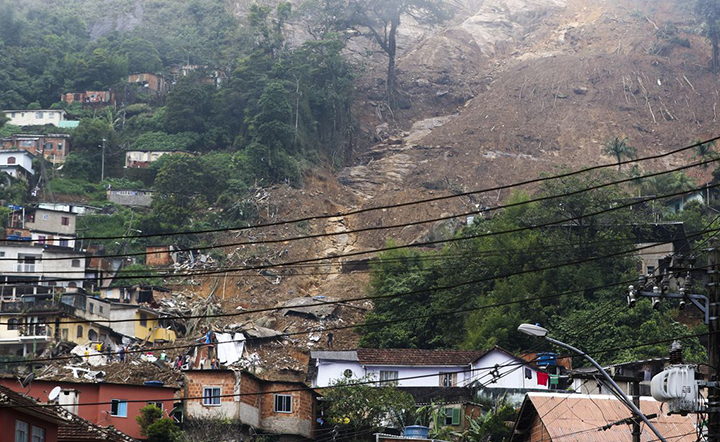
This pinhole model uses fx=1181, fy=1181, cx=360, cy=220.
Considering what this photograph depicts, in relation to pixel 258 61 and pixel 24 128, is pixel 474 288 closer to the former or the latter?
pixel 258 61

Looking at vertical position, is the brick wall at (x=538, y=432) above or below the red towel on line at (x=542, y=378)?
below

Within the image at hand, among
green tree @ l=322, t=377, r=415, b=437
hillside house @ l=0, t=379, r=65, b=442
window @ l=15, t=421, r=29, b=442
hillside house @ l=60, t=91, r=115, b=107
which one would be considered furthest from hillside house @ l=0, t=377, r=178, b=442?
hillside house @ l=60, t=91, r=115, b=107

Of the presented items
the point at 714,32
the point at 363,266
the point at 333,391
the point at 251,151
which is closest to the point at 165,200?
the point at 251,151

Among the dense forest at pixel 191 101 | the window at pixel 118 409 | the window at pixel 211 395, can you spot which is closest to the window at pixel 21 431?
the window at pixel 118 409

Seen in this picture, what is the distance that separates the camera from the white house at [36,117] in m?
115

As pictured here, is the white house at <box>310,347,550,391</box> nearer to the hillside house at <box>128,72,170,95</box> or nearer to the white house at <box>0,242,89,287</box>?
the white house at <box>0,242,89,287</box>

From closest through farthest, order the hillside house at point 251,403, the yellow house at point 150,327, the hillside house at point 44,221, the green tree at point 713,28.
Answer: the hillside house at point 251,403, the yellow house at point 150,327, the hillside house at point 44,221, the green tree at point 713,28

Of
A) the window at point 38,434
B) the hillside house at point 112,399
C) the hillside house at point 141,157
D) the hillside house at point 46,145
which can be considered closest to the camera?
the window at point 38,434

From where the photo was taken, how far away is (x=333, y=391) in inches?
2174

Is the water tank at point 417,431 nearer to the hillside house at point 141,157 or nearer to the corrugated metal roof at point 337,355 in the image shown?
the corrugated metal roof at point 337,355

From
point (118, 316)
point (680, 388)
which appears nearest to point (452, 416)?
point (118, 316)

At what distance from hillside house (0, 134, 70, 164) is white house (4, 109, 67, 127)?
7.07 m

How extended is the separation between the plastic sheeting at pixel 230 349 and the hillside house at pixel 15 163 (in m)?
36.3

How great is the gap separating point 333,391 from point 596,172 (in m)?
42.0
